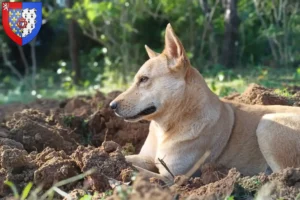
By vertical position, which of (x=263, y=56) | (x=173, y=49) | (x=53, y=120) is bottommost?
(x=263, y=56)

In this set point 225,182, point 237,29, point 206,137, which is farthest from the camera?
point 237,29

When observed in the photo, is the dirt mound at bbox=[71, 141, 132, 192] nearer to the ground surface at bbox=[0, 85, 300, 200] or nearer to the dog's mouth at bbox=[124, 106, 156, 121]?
the ground surface at bbox=[0, 85, 300, 200]

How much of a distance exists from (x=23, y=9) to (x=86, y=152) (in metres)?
2.54

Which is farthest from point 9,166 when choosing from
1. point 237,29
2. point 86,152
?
point 237,29

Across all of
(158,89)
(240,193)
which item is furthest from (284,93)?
(240,193)

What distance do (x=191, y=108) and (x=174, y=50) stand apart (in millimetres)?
541

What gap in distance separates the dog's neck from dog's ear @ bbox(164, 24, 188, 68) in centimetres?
15

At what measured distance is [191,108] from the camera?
6.41 meters

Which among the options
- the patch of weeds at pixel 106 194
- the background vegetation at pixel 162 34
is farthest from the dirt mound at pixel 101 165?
the background vegetation at pixel 162 34

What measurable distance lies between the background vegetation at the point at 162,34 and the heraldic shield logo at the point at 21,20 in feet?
20.1

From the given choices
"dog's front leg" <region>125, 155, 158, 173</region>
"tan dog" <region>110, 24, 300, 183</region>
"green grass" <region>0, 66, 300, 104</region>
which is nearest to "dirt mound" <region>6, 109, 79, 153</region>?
"dog's front leg" <region>125, 155, 158, 173</region>

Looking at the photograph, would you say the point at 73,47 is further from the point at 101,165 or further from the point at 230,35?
the point at 101,165

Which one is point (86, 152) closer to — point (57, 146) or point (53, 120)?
point (57, 146)

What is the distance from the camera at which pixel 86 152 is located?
582 centimetres
